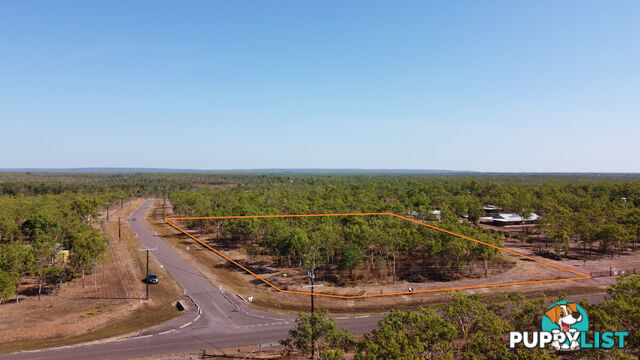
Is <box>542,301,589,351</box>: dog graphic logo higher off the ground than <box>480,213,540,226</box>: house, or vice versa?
<box>542,301,589,351</box>: dog graphic logo

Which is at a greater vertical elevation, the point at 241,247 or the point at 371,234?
the point at 371,234

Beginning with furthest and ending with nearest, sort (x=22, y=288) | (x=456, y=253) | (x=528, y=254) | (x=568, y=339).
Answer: (x=528, y=254) < (x=456, y=253) < (x=22, y=288) < (x=568, y=339)

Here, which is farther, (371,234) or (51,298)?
(371,234)

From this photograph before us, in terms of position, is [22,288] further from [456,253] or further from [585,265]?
[585,265]

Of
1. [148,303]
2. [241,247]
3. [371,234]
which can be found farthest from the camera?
[241,247]

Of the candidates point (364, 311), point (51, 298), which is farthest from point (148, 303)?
point (364, 311)

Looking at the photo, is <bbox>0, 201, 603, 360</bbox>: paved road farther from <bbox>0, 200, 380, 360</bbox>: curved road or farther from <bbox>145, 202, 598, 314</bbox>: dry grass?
<bbox>145, 202, 598, 314</bbox>: dry grass

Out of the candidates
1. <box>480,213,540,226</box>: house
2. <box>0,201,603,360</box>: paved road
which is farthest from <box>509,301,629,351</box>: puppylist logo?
<box>480,213,540,226</box>: house
